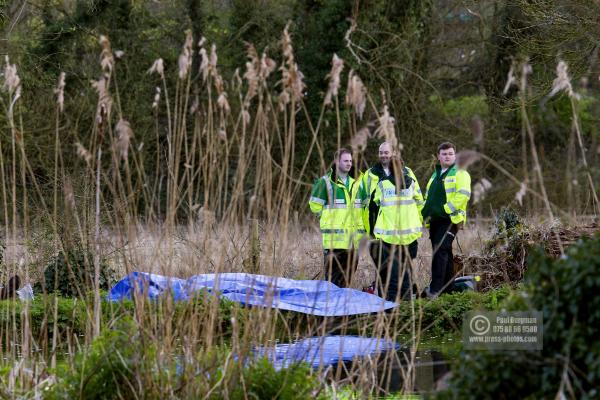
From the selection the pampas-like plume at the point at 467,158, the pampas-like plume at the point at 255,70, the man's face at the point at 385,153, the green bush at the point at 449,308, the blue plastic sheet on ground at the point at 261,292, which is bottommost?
the green bush at the point at 449,308

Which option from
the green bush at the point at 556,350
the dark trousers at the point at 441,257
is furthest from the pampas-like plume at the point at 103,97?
the dark trousers at the point at 441,257

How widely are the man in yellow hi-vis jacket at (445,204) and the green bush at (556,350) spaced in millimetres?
7054

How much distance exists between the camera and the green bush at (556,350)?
10.4 feet

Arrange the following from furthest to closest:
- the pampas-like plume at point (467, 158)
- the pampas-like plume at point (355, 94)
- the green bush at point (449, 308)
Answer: the green bush at point (449, 308)
the pampas-like plume at point (355, 94)
the pampas-like plume at point (467, 158)

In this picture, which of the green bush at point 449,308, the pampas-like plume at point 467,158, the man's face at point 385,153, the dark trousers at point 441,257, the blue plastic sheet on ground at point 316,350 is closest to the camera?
the pampas-like plume at point 467,158

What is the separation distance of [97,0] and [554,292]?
22.5 meters

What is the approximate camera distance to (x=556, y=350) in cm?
327

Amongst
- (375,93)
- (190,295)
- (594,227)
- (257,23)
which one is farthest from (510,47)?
(190,295)

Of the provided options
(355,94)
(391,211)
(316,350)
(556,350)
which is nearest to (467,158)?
(556,350)

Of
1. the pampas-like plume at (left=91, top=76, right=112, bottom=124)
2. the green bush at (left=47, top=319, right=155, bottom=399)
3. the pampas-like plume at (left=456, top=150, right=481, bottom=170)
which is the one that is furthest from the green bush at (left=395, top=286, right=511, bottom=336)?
the pampas-like plume at (left=456, top=150, right=481, bottom=170)

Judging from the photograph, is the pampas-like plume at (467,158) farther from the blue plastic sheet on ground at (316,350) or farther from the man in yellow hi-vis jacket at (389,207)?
the man in yellow hi-vis jacket at (389,207)

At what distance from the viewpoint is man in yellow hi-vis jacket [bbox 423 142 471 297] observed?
10.6 metres

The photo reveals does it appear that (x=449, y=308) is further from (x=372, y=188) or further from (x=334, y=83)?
(x=334, y=83)

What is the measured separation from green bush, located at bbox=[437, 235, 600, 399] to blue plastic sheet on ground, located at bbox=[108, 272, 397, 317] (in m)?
1.41
